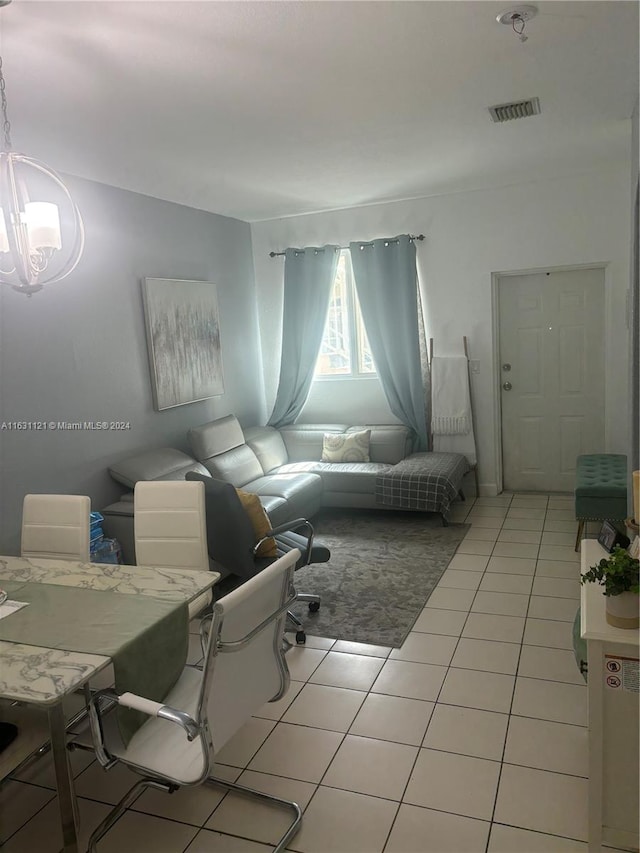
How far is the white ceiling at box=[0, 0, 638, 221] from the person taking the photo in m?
2.26

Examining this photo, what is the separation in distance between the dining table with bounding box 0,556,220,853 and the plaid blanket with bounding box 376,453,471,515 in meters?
2.69

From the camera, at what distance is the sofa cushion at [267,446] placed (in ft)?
17.9

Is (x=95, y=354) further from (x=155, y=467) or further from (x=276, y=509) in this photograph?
(x=276, y=509)

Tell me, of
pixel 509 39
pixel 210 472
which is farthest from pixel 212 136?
pixel 210 472

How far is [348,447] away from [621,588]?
3.85 metres

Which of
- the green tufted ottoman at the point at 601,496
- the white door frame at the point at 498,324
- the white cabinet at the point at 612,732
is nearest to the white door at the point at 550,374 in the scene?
the white door frame at the point at 498,324

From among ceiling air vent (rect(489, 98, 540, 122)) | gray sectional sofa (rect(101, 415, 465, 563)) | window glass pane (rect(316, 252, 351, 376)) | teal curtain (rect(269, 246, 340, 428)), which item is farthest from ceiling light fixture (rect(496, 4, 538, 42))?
window glass pane (rect(316, 252, 351, 376))

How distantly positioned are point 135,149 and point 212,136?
449mm

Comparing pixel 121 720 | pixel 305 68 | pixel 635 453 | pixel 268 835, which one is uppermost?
pixel 305 68

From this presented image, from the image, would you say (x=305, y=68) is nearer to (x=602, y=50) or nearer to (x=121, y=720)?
(x=602, y=50)

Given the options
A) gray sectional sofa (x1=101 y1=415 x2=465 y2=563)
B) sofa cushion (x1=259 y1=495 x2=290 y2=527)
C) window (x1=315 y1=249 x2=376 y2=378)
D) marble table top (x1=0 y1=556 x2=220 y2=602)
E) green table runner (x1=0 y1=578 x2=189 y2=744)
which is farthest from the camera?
window (x1=315 y1=249 x2=376 y2=378)

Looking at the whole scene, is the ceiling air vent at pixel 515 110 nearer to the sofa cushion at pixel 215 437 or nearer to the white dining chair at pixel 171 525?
the white dining chair at pixel 171 525

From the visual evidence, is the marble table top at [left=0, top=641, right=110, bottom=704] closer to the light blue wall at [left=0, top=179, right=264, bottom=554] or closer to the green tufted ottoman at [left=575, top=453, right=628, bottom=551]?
the light blue wall at [left=0, top=179, right=264, bottom=554]

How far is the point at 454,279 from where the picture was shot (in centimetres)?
558
